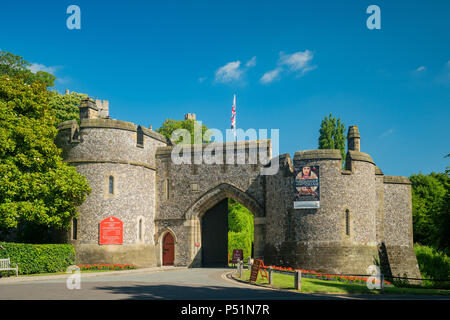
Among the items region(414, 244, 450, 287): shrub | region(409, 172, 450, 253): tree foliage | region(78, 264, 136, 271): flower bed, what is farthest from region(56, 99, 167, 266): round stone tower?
region(414, 244, 450, 287): shrub

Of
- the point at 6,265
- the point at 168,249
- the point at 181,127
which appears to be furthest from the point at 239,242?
the point at 6,265

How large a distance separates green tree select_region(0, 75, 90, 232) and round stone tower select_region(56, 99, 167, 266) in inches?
48.0

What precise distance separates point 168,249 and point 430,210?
73.4 ft

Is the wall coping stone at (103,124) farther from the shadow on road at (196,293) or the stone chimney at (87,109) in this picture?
the shadow on road at (196,293)

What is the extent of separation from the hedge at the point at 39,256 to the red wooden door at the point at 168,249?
7.27 meters

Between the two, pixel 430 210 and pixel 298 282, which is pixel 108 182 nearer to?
pixel 298 282

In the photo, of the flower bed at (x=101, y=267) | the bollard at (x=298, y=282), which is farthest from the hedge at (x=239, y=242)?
the bollard at (x=298, y=282)

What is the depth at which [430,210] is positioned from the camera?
39344mm
